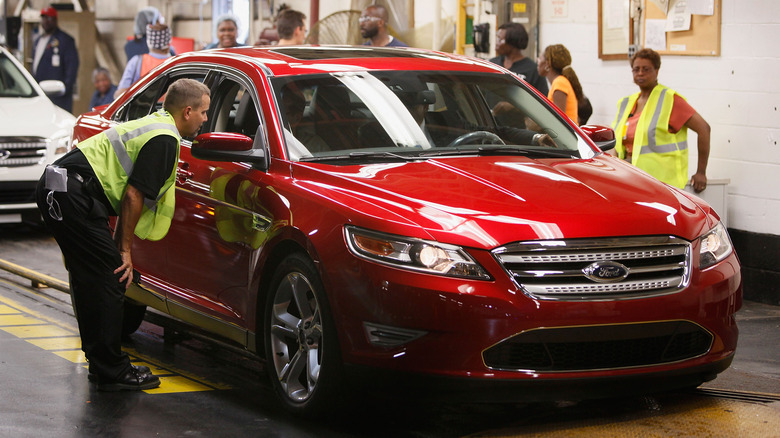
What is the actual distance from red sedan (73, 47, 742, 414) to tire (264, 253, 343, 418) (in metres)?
0.01

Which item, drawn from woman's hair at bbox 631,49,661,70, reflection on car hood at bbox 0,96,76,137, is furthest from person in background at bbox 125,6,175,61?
woman's hair at bbox 631,49,661,70

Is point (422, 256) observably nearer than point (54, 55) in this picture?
Yes

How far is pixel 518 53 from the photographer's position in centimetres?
1130

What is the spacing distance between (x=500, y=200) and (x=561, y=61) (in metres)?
5.37

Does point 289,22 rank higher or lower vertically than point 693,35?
higher

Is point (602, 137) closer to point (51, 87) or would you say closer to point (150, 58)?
point (150, 58)

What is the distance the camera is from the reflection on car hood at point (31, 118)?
13067mm

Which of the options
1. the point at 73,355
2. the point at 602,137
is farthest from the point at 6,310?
A: the point at 602,137

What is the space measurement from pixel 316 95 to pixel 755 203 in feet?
14.5

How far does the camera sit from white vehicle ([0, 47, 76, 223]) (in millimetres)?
12867

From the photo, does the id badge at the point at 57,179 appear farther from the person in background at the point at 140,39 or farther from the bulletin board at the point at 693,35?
the person in background at the point at 140,39

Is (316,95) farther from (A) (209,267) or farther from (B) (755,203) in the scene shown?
(B) (755,203)

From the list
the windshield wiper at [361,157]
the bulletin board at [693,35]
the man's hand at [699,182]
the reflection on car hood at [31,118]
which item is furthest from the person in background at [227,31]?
the windshield wiper at [361,157]

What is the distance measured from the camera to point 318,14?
59.1ft
